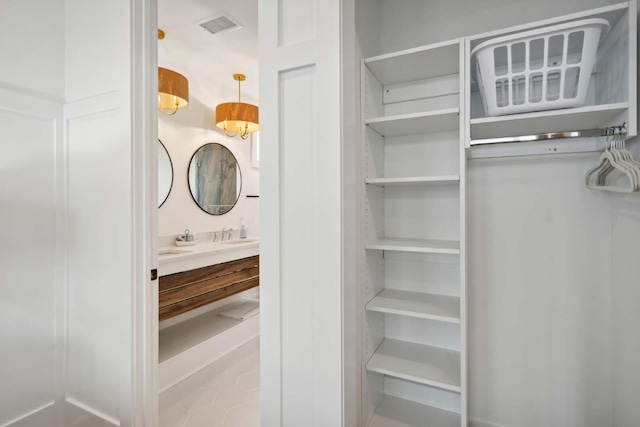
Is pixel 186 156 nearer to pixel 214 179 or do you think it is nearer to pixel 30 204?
pixel 214 179

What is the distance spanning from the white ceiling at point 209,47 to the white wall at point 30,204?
0.82 meters

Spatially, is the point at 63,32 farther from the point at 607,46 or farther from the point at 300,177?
the point at 607,46

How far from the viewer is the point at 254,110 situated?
312cm

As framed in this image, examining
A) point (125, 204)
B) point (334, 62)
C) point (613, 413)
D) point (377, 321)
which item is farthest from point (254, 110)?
point (613, 413)

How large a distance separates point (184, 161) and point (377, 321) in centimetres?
250

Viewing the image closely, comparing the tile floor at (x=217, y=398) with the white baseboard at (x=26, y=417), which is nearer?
the white baseboard at (x=26, y=417)

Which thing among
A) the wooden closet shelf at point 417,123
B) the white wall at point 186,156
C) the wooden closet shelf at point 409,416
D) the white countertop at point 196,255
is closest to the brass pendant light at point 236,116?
the white wall at point 186,156

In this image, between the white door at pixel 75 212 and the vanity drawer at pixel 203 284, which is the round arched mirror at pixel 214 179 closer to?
the vanity drawer at pixel 203 284

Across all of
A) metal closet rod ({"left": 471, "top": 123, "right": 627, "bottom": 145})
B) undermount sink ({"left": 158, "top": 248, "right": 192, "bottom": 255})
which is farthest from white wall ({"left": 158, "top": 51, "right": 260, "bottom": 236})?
metal closet rod ({"left": 471, "top": 123, "right": 627, "bottom": 145})

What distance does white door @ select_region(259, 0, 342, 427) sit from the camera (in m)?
1.21

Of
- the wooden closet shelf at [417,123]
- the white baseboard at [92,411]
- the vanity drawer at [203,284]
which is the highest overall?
the wooden closet shelf at [417,123]

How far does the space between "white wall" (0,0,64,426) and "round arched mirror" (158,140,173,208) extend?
127cm

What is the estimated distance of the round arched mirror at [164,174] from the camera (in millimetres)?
2977

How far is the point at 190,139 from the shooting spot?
330cm
